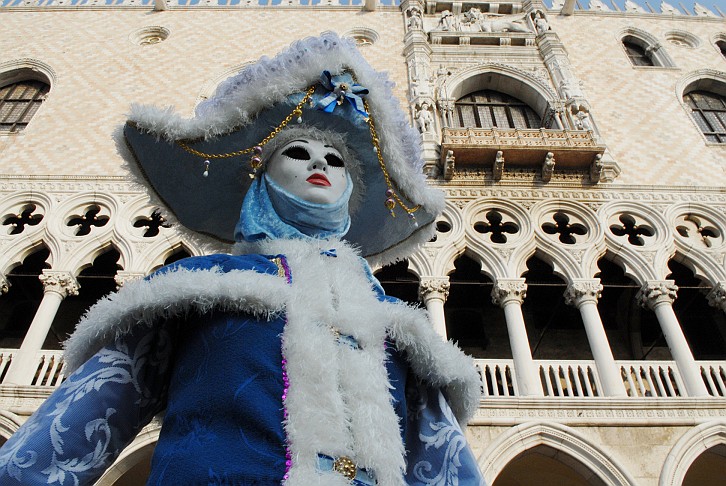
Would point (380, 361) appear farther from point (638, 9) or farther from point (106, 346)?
point (638, 9)

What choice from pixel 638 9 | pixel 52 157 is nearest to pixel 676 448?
pixel 52 157

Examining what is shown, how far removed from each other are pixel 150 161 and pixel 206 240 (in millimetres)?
370

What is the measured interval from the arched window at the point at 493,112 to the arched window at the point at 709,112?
243cm

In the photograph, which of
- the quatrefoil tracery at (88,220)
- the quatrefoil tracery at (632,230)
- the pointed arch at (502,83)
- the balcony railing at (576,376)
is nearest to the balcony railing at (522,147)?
the quatrefoil tracery at (632,230)

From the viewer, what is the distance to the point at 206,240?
2.45 metres

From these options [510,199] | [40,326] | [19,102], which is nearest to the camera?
[40,326]

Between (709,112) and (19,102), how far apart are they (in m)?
10.5

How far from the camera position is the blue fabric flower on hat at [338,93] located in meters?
2.15

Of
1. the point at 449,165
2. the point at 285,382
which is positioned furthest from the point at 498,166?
the point at 285,382

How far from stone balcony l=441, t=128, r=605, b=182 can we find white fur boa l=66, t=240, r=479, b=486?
20.3ft

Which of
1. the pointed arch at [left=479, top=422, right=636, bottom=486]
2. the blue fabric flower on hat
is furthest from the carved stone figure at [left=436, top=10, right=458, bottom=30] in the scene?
the blue fabric flower on hat

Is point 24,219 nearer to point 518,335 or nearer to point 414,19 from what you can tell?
point 518,335

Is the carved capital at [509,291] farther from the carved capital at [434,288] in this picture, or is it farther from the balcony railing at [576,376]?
the balcony railing at [576,376]

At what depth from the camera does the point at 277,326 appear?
5.27 feet
